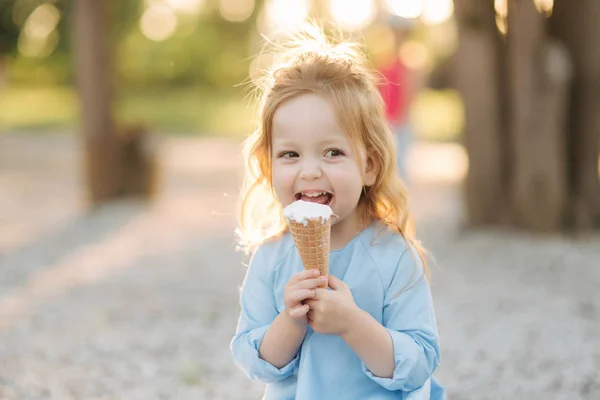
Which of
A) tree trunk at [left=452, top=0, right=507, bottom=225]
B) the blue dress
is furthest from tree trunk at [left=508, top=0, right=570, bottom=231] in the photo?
the blue dress

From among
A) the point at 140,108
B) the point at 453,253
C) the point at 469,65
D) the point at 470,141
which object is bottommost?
the point at 140,108

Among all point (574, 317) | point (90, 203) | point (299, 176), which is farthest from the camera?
point (90, 203)

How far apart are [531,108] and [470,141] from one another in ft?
1.92

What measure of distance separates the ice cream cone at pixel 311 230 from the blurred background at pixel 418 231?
806 millimetres

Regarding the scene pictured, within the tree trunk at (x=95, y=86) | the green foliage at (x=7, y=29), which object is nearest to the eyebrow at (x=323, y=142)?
the tree trunk at (x=95, y=86)

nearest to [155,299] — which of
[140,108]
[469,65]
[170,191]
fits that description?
[469,65]

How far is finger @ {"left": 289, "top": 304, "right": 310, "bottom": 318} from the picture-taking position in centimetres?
190

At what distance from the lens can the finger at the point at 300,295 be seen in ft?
6.19

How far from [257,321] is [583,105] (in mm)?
4964

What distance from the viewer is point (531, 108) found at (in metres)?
6.18

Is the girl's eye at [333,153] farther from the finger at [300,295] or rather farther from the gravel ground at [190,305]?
the gravel ground at [190,305]

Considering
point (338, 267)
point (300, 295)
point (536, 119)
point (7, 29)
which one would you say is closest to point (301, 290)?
point (300, 295)

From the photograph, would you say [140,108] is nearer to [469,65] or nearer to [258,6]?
[258,6]

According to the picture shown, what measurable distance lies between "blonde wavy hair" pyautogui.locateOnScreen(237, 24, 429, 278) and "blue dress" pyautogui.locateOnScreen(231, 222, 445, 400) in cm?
11
